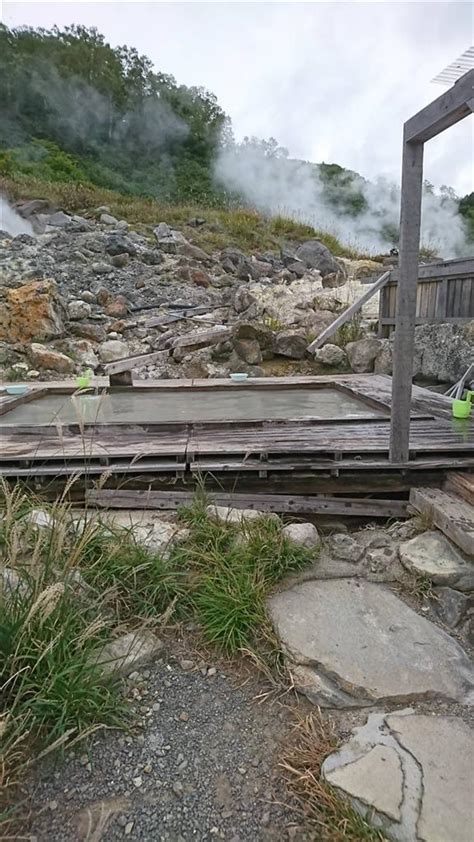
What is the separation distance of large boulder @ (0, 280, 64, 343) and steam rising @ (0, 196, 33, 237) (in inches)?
210

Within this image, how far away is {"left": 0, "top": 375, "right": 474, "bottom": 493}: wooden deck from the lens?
2.53m

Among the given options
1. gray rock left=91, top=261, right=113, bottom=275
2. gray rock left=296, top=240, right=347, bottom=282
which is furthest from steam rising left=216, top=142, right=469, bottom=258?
gray rock left=91, top=261, right=113, bottom=275

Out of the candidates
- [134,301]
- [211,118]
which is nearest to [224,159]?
[211,118]

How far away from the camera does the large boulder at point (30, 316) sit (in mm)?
6324

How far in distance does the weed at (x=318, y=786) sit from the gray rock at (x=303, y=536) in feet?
2.62

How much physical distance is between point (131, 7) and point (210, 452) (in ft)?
111

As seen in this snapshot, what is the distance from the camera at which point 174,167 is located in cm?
2181

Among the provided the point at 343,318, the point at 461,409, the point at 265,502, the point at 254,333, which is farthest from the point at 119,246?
the point at 265,502

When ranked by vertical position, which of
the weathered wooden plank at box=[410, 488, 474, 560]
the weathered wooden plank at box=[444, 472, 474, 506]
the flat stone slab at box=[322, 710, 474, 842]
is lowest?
the flat stone slab at box=[322, 710, 474, 842]

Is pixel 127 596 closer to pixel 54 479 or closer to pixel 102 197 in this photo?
pixel 54 479

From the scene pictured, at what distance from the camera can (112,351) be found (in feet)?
20.6

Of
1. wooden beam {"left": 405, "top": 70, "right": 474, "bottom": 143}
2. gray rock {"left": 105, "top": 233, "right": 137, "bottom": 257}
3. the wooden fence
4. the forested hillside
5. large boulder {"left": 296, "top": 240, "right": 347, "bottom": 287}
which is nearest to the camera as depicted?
wooden beam {"left": 405, "top": 70, "right": 474, "bottom": 143}

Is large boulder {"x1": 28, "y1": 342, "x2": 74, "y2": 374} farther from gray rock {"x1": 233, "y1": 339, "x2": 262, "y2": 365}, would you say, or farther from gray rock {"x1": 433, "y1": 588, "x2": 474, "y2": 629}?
gray rock {"x1": 433, "y1": 588, "x2": 474, "y2": 629}

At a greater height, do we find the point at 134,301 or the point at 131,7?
the point at 131,7
